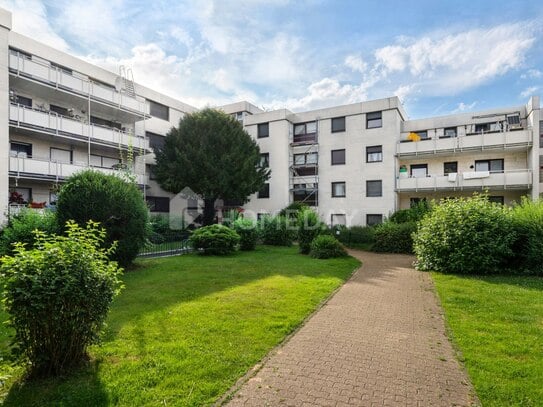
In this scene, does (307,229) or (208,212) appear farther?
(208,212)

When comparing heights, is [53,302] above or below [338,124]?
below

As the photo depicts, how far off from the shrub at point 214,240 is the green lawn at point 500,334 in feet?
29.0

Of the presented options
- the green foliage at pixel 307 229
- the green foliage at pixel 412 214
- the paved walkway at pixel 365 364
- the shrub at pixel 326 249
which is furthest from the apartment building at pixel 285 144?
the paved walkway at pixel 365 364

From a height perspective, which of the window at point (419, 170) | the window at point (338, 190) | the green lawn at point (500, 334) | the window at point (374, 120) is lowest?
the green lawn at point (500, 334)

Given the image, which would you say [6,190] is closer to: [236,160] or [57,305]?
[236,160]

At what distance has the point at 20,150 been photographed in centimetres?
1759

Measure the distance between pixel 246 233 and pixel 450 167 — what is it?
634 inches

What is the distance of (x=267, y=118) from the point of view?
2861cm

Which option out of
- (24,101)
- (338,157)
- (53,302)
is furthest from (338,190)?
(53,302)

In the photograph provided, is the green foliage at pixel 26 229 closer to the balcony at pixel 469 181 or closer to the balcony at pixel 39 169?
the balcony at pixel 39 169

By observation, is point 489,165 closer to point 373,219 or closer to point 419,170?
point 419,170

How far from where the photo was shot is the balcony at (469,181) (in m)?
20.4

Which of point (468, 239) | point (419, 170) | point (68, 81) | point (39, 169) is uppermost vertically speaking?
point (68, 81)

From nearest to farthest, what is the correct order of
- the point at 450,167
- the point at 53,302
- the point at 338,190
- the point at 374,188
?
the point at 53,302, the point at 450,167, the point at 374,188, the point at 338,190
